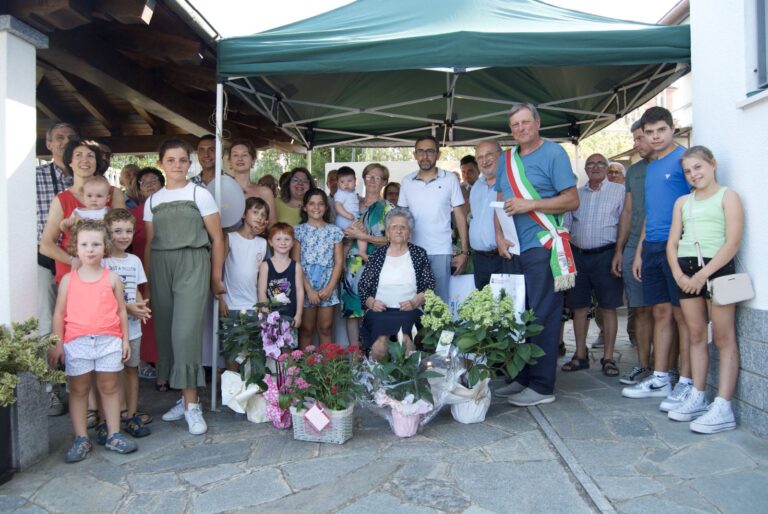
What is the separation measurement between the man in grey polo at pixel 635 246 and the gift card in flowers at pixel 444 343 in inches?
56.3

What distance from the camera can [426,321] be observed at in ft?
12.9

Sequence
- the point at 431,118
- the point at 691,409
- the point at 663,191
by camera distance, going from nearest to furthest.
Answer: the point at 691,409
the point at 663,191
the point at 431,118

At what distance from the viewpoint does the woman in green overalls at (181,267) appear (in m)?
3.80

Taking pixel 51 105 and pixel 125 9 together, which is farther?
pixel 51 105

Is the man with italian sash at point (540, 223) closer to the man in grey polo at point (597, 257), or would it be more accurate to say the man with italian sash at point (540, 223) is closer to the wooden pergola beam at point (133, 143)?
the man in grey polo at point (597, 257)

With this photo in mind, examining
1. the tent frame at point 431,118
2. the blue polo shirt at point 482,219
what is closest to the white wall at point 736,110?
the tent frame at point 431,118

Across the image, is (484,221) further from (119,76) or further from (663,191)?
(119,76)

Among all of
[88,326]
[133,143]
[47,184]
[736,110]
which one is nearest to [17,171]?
[47,184]

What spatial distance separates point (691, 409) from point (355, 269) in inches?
98.9

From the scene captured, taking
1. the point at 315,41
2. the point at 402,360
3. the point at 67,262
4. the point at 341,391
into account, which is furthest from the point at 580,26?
the point at 67,262

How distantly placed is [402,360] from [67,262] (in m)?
1.93

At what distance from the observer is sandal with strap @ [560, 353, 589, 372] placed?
16.9ft

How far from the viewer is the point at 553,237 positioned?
4055mm

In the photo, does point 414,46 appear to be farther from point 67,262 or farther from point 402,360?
point 67,262
